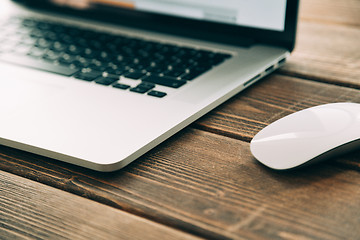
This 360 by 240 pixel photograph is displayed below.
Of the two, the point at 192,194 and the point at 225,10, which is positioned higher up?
the point at 225,10

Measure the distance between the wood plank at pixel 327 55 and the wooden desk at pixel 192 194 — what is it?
0.17 m

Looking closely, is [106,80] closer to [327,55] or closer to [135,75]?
[135,75]

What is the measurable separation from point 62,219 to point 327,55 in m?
0.55

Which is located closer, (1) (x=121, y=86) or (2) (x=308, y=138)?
(2) (x=308, y=138)

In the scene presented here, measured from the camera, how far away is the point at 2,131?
48cm

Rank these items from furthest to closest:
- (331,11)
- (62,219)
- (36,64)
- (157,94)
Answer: (331,11) → (36,64) → (157,94) → (62,219)

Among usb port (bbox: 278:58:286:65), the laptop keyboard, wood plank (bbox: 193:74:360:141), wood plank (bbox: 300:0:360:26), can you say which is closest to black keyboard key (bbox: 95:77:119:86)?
the laptop keyboard

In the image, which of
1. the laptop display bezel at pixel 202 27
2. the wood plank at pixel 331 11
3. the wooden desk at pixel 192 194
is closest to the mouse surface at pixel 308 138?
the wooden desk at pixel 192 194

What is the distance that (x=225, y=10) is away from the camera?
0.72m

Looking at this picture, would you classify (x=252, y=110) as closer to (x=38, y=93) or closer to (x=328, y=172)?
(x=328, y=172)

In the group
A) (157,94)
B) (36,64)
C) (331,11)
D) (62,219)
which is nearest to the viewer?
(62,219)

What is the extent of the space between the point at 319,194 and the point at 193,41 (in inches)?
16.0

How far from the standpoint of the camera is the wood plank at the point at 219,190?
1.19ft

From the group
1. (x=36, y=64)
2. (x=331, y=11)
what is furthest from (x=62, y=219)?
(x=331, y=11)
